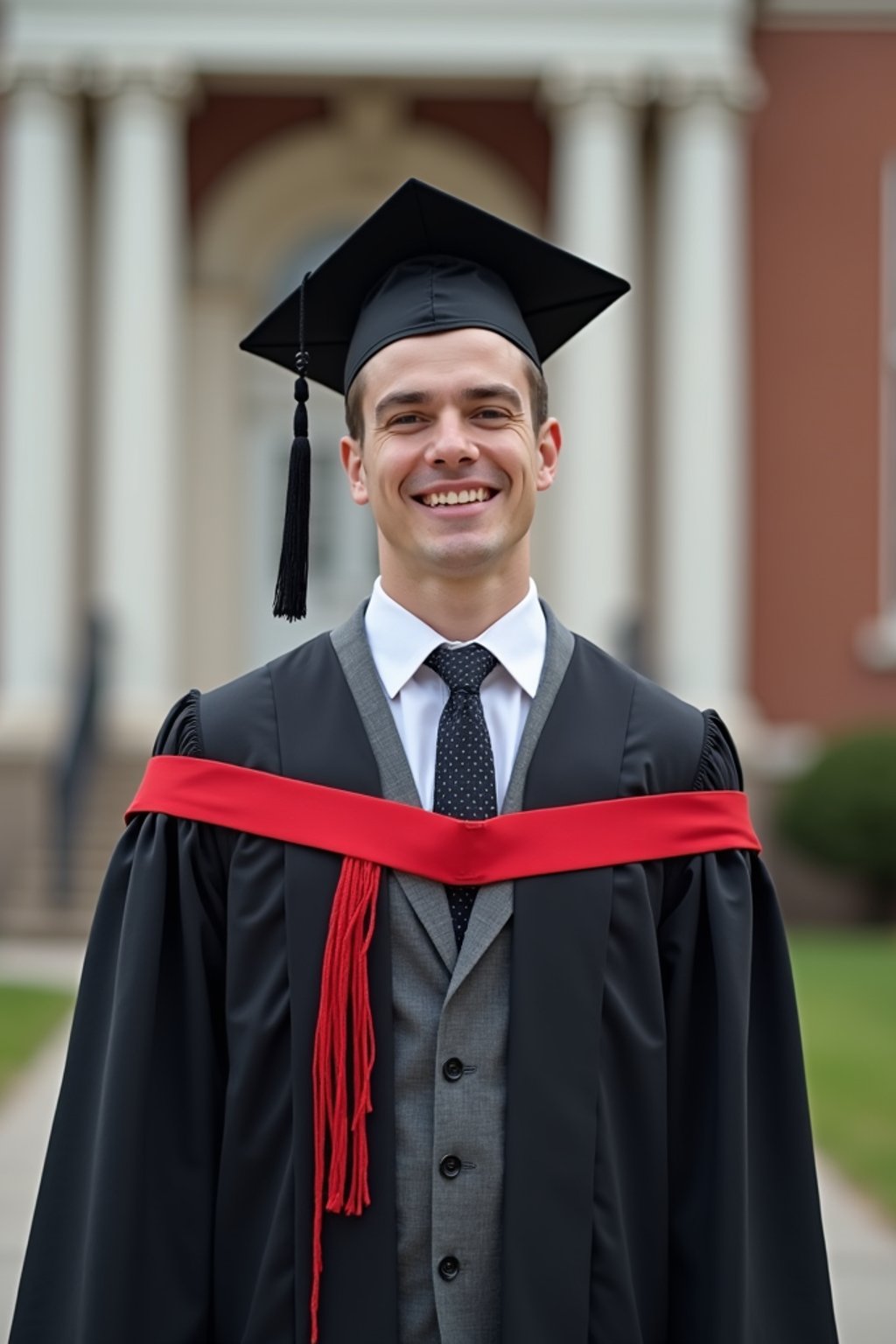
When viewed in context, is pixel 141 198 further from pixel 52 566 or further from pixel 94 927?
pixel 94 927

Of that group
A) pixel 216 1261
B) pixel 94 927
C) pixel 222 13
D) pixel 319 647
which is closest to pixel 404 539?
pixel 319 647

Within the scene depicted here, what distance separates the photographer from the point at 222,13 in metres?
12.4

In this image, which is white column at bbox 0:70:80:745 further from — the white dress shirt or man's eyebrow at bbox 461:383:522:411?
man's eyebrow at bbox 461:383:522:411

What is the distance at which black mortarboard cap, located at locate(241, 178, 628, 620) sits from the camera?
265 centimetres

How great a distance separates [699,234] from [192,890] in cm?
1065

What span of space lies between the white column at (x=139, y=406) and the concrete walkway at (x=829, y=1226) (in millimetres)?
4664

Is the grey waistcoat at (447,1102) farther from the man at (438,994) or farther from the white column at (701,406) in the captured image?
the white column at (701,406)

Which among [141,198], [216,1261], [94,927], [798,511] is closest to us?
[216,1261]

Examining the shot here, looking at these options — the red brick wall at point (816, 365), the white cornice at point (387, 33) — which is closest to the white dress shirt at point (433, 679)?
the white cornice at point (387, 33)

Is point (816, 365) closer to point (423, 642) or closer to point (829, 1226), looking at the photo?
point (829, 1226)

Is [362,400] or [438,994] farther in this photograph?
[362,400]

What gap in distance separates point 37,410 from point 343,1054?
1047 centimetres

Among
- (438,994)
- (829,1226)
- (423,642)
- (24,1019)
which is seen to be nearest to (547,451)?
(423,642)

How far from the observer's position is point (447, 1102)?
239cm
